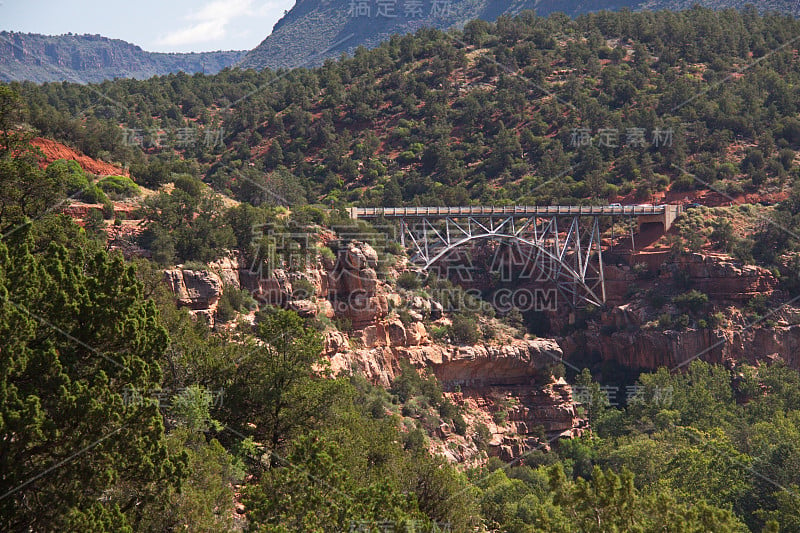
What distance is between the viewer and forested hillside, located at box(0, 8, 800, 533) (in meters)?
18.7

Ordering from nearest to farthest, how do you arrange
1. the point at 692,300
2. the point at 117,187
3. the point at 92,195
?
1. the point at 92,195
2. the point at 117,187
3. the point at 692,300

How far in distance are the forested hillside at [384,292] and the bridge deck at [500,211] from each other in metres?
3.01

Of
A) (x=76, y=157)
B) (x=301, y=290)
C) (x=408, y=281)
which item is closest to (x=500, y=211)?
(x=408, y=281)

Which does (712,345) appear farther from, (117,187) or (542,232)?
(117,187)

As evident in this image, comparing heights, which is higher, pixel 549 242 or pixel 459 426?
pixel 549 242

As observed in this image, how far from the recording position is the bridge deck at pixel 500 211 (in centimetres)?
5800

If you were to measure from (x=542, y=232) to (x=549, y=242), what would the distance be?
14.3 ft

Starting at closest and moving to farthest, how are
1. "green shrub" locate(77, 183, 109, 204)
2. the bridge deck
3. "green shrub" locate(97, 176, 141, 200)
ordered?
"green shrub" locate(77, 183, 109, 204)
"green shrub" locate(97, 176, 141, 200)
the bridge deck

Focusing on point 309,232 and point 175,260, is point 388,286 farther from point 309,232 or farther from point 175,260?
point 175,260

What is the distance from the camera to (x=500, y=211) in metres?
60.2

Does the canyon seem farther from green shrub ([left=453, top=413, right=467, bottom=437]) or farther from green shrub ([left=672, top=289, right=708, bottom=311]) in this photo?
green shrub ([left=672, top=289, right=708, bottom=311])

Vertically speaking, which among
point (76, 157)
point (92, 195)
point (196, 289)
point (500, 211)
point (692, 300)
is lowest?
point (692, 300)

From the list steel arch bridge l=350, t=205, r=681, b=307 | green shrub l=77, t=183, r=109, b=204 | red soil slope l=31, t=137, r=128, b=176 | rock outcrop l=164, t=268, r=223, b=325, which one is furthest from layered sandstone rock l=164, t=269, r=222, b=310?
steel arch bridge l=350, t=205, r=681, b=307

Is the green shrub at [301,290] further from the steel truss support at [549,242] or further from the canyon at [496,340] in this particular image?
the steel truss support at [549,242]
